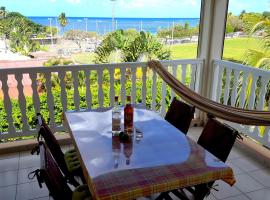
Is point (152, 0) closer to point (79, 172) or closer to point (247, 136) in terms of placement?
point (247, 136)

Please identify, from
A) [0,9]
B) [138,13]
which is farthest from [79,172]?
[138,13]

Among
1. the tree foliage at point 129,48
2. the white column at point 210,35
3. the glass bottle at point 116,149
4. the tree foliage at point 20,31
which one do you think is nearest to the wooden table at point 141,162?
the glass bottle at point 116,149

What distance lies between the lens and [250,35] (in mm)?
4109

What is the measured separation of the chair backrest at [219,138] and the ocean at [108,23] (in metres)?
4.51

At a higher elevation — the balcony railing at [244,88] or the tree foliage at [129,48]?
the tree foliage at [129,48]

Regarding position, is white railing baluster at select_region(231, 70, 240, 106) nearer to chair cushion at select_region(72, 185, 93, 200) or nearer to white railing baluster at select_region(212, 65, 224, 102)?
white railing baluster at select_region(212, 65, 224, 102)

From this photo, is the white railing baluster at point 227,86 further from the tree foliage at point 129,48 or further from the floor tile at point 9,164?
the floor tile at point 9,164

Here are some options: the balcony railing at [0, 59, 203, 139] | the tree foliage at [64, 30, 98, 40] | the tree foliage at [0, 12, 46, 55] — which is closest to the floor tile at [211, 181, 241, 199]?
the balcony railing at [0, 59, 203, 139]

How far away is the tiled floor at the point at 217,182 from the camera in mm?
2389

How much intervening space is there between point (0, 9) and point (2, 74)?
2343 millimetres

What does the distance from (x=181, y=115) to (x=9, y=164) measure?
199 centimetres

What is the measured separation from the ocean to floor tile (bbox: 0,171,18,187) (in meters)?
4.16

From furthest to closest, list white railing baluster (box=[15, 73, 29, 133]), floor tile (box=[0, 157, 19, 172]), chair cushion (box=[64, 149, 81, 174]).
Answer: white railing baluster (box=[15, 73, 29, 133])
floor tile (box=[0, 157, 19, 172])
chair cushion (box=[64, 149, 81, 174])

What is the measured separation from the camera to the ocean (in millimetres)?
6273
